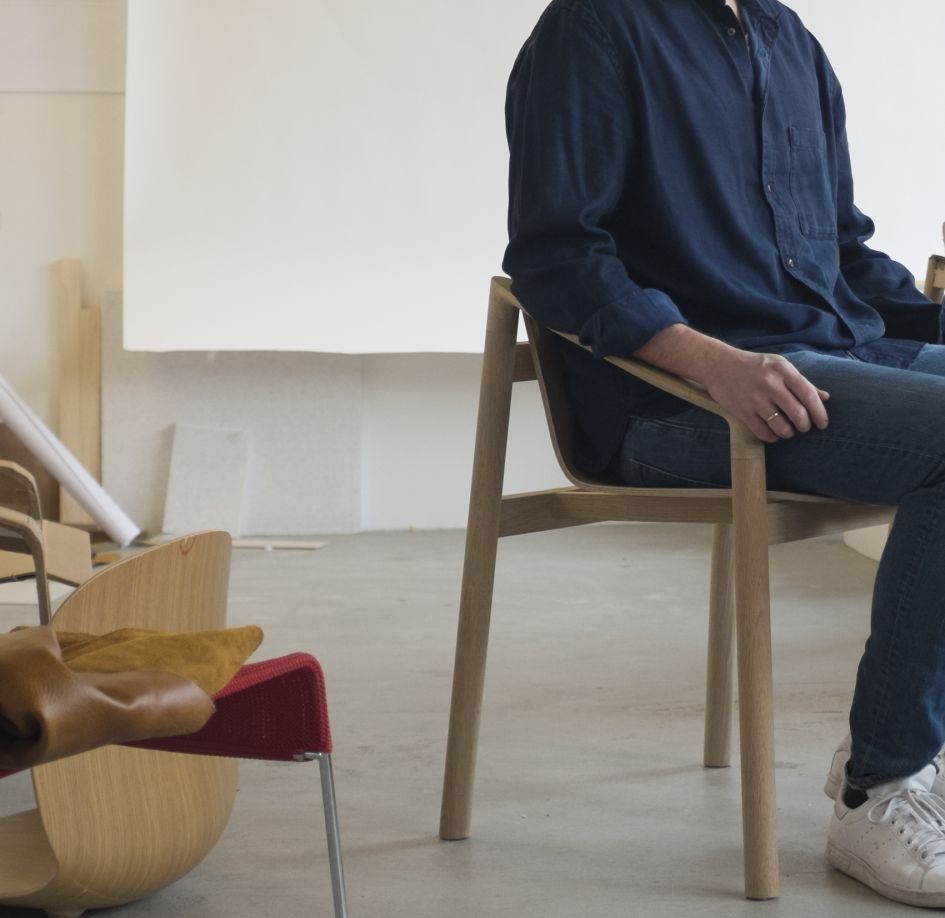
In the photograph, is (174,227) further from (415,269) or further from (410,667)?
(410,667)

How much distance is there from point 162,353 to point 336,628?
5.66 feet

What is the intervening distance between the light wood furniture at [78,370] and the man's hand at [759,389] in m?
3.20

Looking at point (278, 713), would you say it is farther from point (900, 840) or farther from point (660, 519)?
point (900, 840)

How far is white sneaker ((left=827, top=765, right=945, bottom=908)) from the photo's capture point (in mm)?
1447

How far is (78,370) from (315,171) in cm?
100

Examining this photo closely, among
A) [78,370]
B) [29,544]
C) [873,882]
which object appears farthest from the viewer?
[78,370]

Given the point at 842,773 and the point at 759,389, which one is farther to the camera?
the point at 842,773

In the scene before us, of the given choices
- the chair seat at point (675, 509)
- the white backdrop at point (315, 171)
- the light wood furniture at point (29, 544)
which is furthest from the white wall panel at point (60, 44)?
the chair seat at point (675, 509)

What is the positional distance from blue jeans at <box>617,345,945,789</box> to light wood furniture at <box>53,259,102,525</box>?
3223 millimetres

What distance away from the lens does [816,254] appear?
167 cm

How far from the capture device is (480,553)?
65.4 inches

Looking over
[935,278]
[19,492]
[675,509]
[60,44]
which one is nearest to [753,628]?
[675,509]

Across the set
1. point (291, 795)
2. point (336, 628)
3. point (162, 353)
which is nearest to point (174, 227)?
point (162, 353)

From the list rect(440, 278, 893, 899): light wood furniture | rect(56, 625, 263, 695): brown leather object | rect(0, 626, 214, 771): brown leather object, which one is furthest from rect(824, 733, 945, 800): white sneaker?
rect(0, 626, 214, 771): brown leather object
